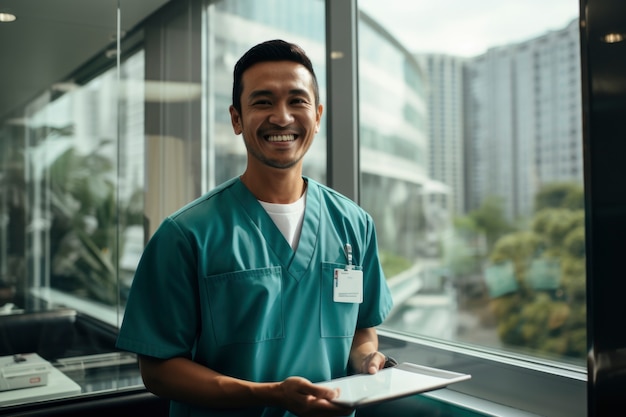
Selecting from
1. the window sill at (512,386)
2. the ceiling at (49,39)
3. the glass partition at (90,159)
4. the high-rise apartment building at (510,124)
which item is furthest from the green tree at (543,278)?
the ceiling at (49,39)

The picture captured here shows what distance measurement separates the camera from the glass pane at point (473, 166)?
336 centimetres

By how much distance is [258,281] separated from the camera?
1.21 m

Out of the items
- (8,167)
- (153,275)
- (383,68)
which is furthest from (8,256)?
(383,68)

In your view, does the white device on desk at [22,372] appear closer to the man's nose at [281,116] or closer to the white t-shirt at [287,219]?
the white t-shirt at [287,219]

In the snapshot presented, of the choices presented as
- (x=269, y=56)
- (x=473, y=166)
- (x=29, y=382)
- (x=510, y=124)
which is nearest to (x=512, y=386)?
(x=269, y=56)

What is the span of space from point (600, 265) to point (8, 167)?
1.82 m

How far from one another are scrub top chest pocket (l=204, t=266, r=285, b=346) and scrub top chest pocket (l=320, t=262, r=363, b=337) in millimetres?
131

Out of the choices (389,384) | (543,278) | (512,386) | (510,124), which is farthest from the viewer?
(543,278)

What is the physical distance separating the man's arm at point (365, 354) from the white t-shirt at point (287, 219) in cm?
29

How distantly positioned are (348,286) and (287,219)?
20cm

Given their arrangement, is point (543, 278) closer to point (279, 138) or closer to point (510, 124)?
point (510, 124)

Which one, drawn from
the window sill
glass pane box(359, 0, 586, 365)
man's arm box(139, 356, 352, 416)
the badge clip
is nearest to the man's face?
the badge clip

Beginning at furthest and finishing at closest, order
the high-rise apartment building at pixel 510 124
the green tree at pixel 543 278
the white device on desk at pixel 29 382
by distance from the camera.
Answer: the green tree at pixel 543 278 → the high-rise apartment building at pixel 510 124 → the white device on desk at pixel 29 382

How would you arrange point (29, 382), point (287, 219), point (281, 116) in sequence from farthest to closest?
1. point (29, 382)
2. point (287, 219)
3. point (281, 116)
